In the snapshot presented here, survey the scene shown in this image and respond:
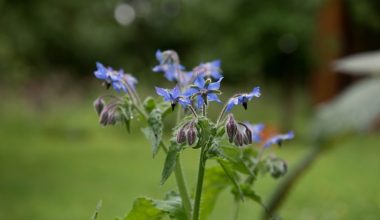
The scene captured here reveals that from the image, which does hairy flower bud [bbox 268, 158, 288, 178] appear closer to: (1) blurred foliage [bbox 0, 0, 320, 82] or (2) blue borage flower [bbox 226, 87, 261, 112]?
(2) blue borage flower [bbox 226, 87, 261, 112]

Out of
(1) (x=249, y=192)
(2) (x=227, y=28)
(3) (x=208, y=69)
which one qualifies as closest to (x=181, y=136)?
(1) (x=249, y=192)

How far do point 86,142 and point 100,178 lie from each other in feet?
13.3

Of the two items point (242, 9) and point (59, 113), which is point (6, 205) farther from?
point (59, 113)

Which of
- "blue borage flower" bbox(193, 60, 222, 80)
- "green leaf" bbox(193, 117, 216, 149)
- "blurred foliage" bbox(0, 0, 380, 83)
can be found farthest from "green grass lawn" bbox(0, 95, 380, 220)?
"blurred foliage" bbox(0, 0, 380, 83)

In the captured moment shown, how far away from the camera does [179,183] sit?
151cm

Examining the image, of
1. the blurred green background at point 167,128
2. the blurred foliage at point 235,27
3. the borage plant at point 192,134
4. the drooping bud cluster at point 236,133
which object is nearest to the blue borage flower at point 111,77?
the borage plant at point 192,134

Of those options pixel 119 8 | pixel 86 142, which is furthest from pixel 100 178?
pixel 119 8

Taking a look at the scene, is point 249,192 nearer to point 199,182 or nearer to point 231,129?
point 199,182

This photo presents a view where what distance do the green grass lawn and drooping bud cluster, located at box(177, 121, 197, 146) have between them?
1.74 ft

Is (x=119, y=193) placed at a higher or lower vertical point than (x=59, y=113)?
lower

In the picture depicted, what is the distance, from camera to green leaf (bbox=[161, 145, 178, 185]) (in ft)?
4.22

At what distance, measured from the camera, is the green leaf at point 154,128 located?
140cm

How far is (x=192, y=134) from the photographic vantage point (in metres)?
1.24

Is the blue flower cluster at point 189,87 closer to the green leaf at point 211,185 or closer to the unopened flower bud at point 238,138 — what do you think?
A: the unopened flower bud at point 238,138
